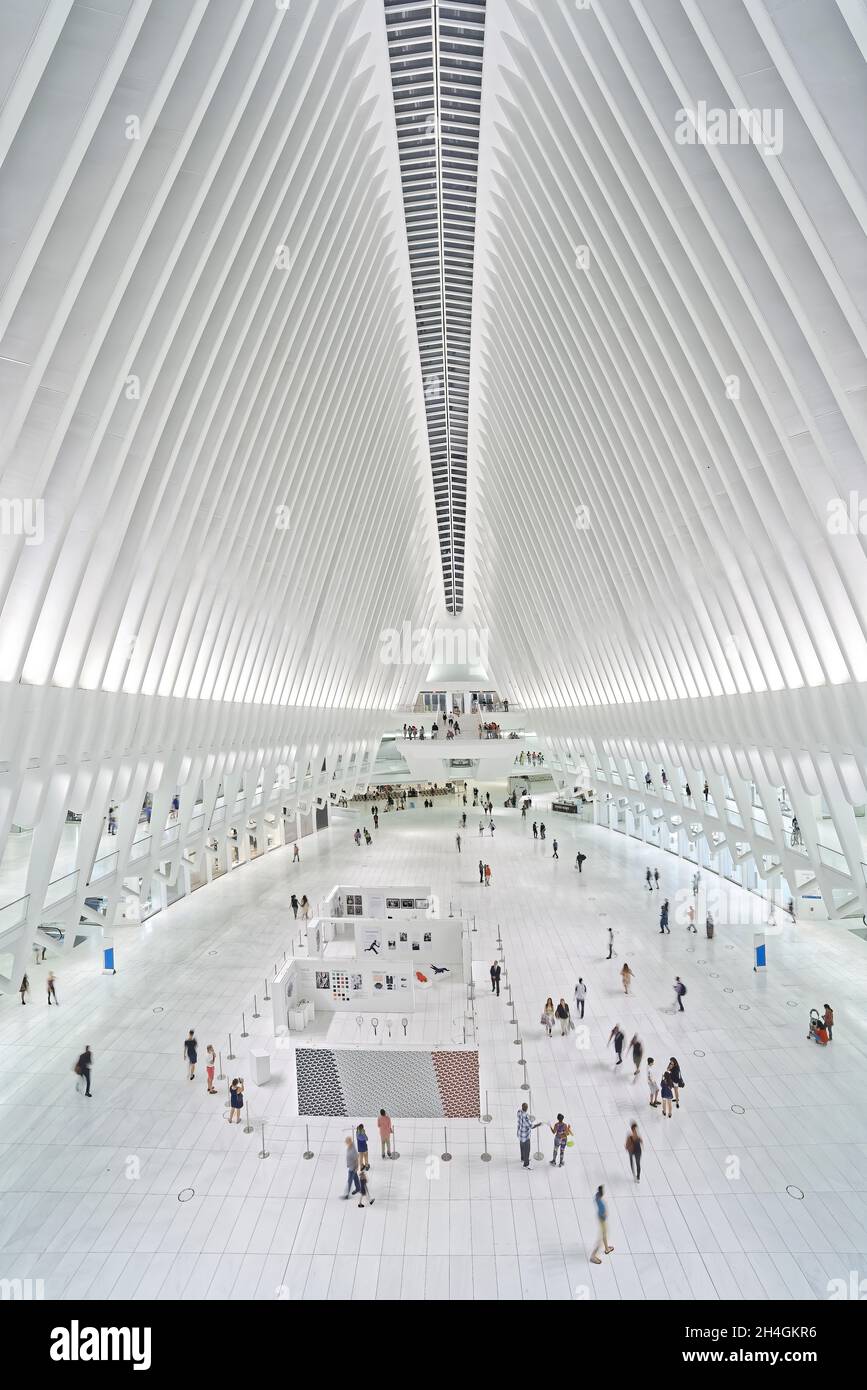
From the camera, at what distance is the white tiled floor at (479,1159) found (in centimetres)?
863

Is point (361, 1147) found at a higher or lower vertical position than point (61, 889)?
lower

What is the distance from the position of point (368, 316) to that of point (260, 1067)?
18.8 m

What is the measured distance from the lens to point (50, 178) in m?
6.10

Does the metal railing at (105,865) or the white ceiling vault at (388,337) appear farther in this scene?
the metal railing at (105,865)

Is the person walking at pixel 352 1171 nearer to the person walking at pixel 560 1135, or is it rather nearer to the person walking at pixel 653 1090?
the person walking at pixel 560 1135

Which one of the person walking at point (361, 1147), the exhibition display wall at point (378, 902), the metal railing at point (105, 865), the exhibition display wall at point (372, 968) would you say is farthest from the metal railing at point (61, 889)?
the exhibition display wall at point (378, 902)

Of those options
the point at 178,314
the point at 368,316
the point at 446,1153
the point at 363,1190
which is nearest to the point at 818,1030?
the point at 446,1153

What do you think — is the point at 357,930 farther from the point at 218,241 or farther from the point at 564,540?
the point at 218,241

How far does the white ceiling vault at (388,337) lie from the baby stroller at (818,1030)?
371 centimetres

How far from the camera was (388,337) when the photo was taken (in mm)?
23266

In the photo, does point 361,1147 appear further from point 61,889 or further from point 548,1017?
point 61,889

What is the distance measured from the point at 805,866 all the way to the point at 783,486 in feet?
28.2
